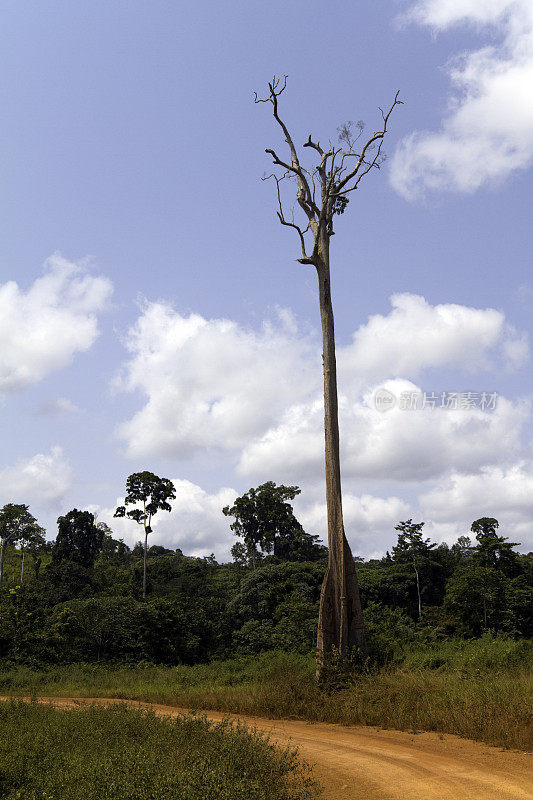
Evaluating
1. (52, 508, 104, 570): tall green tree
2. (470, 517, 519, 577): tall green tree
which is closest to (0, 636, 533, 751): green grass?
(470, 517, 519, 577): tall green tree

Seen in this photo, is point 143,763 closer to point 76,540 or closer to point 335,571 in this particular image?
point 335,571

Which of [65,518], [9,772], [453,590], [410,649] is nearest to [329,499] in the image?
[410,649]

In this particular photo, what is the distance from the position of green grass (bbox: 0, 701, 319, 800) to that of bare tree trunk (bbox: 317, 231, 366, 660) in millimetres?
5580

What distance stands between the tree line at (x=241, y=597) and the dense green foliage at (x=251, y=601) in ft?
0.21

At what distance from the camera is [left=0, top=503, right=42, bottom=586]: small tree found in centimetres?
4191

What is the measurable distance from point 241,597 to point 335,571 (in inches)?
755

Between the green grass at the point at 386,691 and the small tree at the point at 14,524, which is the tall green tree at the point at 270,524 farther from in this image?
the green grass at the point at 386,691

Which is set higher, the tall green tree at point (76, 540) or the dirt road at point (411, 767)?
the tall green tree at point (76, 540)

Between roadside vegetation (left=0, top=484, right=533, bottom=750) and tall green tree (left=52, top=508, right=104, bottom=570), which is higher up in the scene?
tall green tree (left=52, top=508, right=104, bottom=570)

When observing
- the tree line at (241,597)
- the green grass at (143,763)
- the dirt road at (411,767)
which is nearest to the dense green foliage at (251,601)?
the tree line at (241,597)

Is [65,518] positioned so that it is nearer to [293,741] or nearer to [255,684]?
[255,684]

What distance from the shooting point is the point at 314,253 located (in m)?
16.9

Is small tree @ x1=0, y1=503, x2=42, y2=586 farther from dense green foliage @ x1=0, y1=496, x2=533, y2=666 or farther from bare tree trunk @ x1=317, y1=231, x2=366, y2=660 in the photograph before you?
bare tree trunk @ x1=317, y1=231, x2=366, y2=660

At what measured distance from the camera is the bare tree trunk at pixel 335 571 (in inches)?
541
